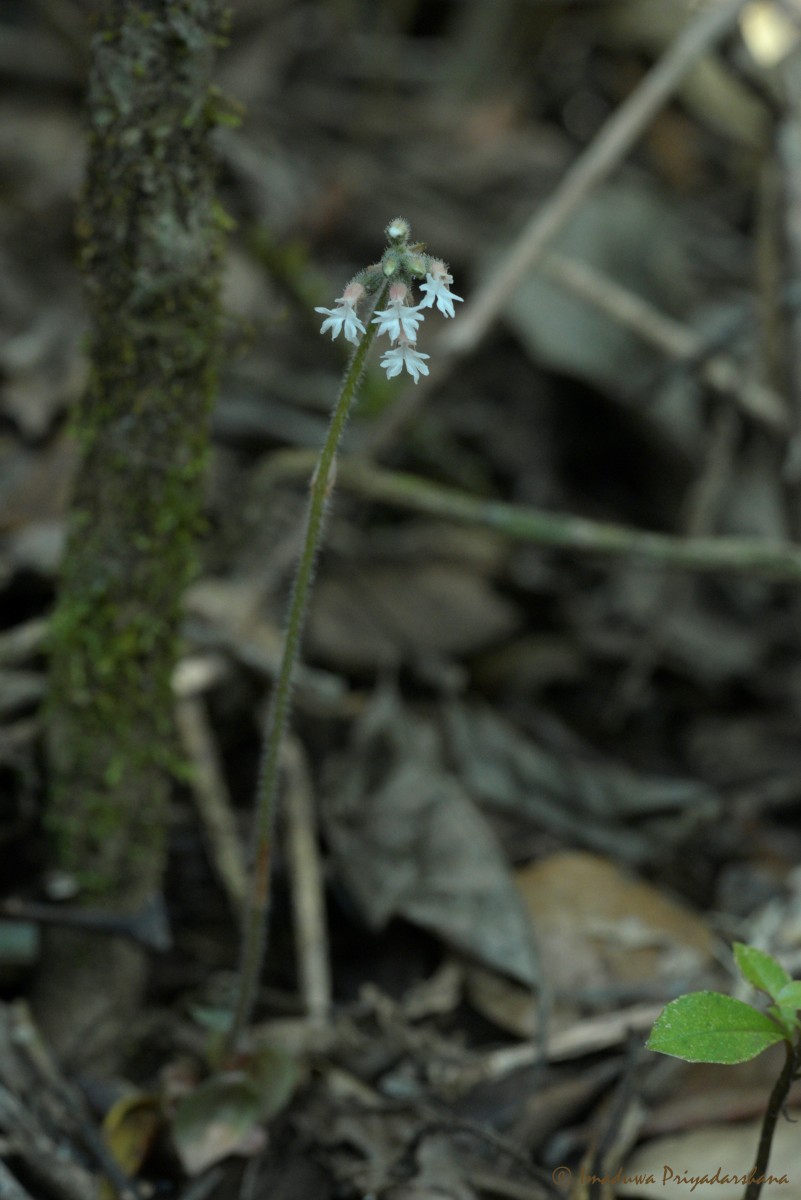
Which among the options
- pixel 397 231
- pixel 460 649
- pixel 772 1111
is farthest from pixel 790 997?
pixel 460 649

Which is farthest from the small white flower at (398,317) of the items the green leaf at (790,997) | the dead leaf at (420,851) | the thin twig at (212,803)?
the dead leaf at (420,851)

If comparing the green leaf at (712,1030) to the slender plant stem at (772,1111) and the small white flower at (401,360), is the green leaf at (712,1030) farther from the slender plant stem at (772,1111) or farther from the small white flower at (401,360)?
the small white flower at (401,360)

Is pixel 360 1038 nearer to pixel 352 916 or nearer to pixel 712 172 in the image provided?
pixel 352 916

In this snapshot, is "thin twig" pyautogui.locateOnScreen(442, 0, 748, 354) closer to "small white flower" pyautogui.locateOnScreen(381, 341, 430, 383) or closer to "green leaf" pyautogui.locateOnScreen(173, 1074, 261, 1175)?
"small white flower" pyautogui.locateOnScreen(381, 341, 430, 383)

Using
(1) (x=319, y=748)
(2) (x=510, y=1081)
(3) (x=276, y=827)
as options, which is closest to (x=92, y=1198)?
(2) (x=510, y=1081)

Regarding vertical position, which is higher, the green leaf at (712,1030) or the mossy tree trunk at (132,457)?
the mossy tree trunk at (132,457)

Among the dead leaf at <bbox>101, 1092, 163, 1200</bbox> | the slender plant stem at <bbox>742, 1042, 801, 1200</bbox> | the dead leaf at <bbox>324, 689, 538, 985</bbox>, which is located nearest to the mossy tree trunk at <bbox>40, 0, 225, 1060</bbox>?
the dead leaf at <bbox>101, 1092, 163, 1200</bbox>
